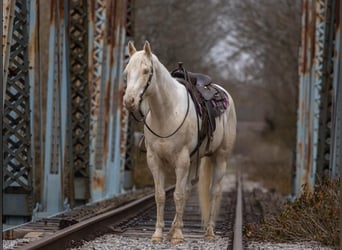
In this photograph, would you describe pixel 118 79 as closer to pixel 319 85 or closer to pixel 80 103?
pixel 80 103

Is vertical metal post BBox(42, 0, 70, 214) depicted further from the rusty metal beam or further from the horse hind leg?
the rusty metal beam

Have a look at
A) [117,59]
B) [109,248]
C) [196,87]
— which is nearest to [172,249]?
[109,248]

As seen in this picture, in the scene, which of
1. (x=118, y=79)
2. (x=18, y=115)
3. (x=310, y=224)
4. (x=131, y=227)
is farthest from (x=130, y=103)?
(x=118, y=79)

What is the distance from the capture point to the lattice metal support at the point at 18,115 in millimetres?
9742

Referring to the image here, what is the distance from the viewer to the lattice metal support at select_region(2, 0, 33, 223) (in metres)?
9.74

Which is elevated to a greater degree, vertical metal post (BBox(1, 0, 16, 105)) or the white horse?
Answer: vertical metal post (BBox(1, 0, 16, 105))

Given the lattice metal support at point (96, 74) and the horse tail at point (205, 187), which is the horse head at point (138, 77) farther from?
the lattice metal support at point (96, 74)

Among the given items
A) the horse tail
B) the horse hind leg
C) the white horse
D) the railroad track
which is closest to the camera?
the railroad track

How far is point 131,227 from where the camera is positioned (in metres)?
10.6

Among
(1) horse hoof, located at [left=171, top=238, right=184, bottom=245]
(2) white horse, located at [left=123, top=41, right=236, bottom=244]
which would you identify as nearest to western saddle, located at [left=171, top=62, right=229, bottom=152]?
(2) white horse, located at [left=123, top=41, right=236, bottom=244]

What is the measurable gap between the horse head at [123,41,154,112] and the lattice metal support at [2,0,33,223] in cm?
216

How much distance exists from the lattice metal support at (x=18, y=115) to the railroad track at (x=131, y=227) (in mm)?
834

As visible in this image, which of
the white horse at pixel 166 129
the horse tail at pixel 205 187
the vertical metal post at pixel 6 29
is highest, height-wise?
the vertical metal post at pixel 6 29

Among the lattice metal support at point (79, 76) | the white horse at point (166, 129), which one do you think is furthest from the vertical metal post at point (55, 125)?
the white horse at point (166, 129)
